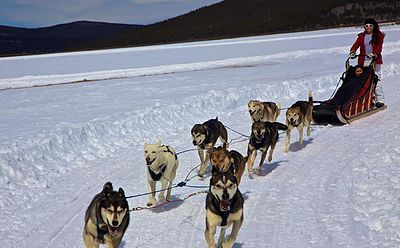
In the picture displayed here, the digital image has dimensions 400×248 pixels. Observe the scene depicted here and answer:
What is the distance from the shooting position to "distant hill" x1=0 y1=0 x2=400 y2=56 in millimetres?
64250

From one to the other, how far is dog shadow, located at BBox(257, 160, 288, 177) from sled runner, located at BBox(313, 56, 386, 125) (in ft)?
7.85

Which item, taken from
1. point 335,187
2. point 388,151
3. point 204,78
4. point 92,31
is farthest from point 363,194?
point 92,31

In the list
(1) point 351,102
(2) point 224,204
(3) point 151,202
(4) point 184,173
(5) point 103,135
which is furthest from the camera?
(1) point 351,102

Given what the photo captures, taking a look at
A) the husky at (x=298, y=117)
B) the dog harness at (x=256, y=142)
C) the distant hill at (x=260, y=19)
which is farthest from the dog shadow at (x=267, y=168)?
the distant hill at (x=260, y=19)

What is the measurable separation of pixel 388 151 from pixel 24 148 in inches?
215

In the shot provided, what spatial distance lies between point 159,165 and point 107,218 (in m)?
1.67

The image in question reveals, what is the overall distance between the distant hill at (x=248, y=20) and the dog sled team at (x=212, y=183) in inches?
2096

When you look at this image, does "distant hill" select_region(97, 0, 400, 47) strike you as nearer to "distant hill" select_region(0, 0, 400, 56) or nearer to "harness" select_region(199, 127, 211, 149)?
"distant hill" select_region(0, 0, 400, 56)

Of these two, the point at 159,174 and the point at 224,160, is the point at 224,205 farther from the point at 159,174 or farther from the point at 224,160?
the point at 159,174

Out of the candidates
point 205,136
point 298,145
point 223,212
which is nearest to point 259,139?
point 205,136

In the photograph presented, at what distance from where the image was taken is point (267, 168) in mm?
6473

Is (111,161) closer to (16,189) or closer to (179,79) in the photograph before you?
(16,189)

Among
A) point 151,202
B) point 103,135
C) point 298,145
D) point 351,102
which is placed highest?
point 351,102

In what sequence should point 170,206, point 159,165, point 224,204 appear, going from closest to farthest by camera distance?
point 224,204 → point 159,165 → point 170,206
